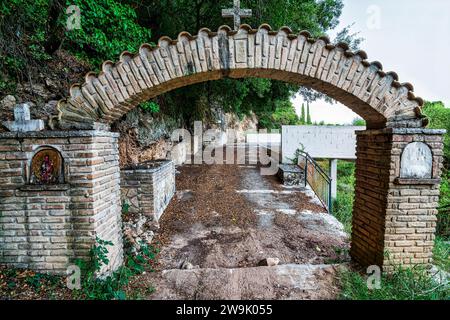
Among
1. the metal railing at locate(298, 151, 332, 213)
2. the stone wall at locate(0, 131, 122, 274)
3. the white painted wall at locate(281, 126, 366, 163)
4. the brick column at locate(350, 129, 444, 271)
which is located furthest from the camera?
the white painted wall at locate(281, 126, 366, 163)

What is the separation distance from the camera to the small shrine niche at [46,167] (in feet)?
8.64

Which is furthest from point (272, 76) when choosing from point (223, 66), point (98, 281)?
point (98, 281)

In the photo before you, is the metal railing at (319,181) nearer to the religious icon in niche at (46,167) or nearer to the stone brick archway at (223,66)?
the stone brick archway at (223,66)

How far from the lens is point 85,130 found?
264 centimetres

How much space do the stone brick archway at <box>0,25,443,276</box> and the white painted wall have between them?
24.2ft

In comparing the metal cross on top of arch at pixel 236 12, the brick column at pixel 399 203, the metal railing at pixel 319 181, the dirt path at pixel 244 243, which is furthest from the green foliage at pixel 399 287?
the metal cross on top of arch at pixel 236 12

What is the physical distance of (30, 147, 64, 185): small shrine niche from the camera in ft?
8.64

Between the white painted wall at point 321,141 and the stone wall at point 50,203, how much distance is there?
8.81m

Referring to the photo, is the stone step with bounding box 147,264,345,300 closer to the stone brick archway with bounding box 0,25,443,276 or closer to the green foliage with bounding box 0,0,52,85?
the stone brick archway with bounding box 0,25,443,276

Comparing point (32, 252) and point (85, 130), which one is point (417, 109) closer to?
point (85, 130)

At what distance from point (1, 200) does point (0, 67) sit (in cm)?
258

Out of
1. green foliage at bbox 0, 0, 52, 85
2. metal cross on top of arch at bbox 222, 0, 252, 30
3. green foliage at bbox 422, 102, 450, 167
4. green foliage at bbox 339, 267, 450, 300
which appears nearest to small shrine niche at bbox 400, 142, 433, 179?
green foliage at bbox 339, 267, 450, 300

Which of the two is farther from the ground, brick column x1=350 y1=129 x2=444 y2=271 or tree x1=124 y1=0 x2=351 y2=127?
tree x1=124 y1=0 x2=351 y2=127

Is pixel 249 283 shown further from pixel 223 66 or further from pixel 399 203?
pixel 223 66
